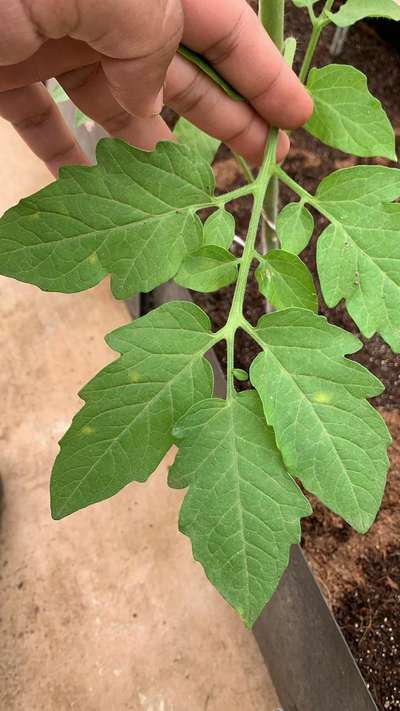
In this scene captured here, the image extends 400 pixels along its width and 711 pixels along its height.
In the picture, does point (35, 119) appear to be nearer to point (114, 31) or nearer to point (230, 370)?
point (114, 31)

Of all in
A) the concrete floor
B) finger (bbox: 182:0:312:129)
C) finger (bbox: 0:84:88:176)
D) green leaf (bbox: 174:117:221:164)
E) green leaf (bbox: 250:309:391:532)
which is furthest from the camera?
the concrete floor

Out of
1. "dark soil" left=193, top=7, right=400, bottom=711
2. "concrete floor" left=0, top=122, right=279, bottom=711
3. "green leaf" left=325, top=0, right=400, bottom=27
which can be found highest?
"green leaf" left=325, top=0, right=400, bottom=27

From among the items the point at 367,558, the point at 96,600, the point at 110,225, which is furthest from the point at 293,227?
the point at 96,600

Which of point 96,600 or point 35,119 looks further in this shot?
point 96,600

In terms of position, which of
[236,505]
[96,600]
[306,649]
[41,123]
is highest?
[41,123]

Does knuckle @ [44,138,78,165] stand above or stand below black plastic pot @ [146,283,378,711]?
Result: above

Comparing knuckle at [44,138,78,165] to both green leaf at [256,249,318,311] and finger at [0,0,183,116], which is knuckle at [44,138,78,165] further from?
green leaf at [256,249,318,311]

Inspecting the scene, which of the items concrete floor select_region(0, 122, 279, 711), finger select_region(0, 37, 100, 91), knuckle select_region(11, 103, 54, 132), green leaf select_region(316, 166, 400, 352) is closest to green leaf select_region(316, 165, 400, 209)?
green leaf select_region(316, 166, 400, 352)

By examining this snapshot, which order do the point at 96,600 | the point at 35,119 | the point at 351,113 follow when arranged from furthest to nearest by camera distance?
the point at 96,600 → the point at 35,119 → the point at 351,113
